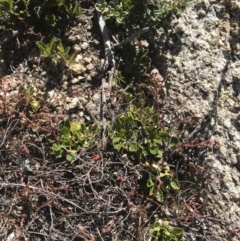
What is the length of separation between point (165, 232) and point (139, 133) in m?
0.71

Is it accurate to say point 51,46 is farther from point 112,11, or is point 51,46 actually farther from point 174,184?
point 174,184

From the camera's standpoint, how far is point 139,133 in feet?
10.9

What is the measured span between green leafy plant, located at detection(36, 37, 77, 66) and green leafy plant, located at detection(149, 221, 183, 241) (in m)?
1.31

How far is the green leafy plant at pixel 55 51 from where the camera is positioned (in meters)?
3.28

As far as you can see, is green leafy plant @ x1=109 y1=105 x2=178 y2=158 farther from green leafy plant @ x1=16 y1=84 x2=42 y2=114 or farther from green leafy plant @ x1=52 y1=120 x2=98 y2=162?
green leafy plant @ x1=16 y1=84 x2=42 y2=114

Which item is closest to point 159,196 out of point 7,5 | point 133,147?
point 133,147

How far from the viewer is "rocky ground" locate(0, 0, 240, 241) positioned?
10.6 ft

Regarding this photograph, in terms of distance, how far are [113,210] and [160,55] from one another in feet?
3.84

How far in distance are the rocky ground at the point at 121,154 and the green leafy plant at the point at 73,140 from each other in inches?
2.5

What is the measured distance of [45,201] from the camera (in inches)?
129

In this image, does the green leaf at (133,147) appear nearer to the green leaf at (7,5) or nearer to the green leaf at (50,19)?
the green leaf at (50,19)

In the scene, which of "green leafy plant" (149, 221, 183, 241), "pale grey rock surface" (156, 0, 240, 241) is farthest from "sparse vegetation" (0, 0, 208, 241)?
"pale grey rock surface" (156, 0, 240, 241)

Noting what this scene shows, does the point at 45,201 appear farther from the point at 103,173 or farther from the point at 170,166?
the point at 170,166

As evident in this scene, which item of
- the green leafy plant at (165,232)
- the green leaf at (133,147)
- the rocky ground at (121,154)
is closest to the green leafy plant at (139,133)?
the green leaf at (133,147)
